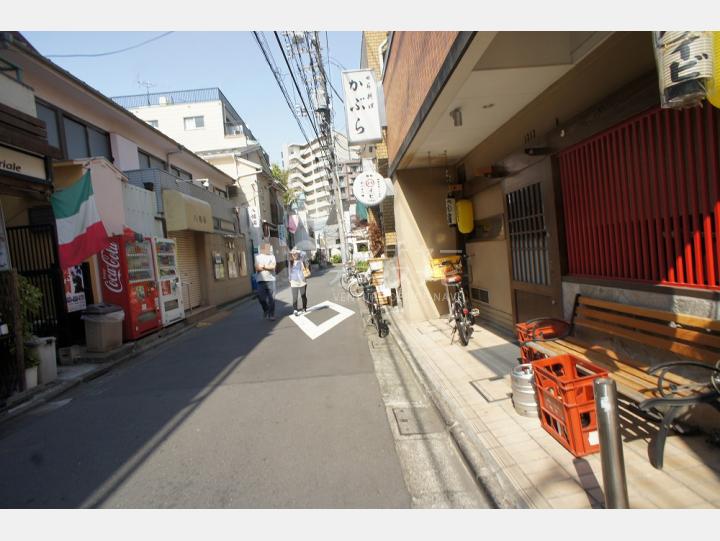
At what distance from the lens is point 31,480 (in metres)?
3.68

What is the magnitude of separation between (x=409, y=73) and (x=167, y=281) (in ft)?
27.0

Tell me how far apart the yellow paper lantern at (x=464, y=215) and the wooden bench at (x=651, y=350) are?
12.9ft

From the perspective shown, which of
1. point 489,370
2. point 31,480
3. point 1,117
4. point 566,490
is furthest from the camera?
point 1,117

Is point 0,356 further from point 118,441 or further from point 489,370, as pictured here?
point 489,370

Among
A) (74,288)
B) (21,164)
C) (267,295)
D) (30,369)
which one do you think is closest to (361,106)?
(267,295)

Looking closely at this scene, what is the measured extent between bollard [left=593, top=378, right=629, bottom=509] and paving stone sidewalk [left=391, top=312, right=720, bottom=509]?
1.21 feet

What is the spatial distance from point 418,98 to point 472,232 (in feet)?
12.1

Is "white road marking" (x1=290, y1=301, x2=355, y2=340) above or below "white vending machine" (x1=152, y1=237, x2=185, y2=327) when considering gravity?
below

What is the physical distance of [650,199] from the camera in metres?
3.83

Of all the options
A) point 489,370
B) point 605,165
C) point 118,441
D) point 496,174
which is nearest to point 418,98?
point 496,174

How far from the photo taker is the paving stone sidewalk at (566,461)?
2590 mm

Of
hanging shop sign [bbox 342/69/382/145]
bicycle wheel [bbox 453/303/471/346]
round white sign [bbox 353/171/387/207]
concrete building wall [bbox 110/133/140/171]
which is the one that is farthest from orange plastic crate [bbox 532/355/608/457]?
concrete building wall [bbox 110/133/140/171]

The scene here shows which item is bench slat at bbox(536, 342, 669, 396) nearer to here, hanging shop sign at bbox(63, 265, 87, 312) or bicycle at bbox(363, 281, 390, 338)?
bicycle at bbox(363, 281, 390, 338)

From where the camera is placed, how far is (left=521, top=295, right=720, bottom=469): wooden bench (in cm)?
281
